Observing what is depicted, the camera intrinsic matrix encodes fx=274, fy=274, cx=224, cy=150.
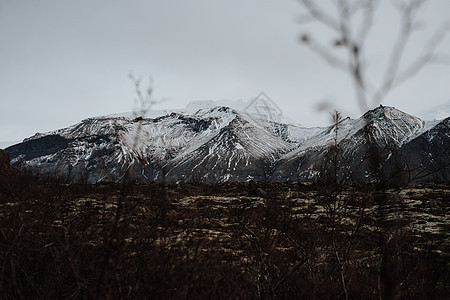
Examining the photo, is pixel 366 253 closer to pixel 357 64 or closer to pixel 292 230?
pixel 292 230

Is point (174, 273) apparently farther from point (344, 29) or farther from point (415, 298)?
point (415, 298)

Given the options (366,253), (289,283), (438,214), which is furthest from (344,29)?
(438,214)

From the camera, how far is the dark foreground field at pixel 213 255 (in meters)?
2.54

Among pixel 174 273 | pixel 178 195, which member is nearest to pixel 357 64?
pixel 174 273

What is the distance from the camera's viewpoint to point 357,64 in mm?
1990

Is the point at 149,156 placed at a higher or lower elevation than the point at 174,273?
higher

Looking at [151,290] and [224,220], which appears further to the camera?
[224,220]

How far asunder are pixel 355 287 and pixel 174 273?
3.22 m

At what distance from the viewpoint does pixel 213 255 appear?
3.78 metres

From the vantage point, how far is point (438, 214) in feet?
32.6

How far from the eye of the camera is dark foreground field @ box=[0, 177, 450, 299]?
2.54m

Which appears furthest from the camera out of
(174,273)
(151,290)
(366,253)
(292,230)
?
(366,253)

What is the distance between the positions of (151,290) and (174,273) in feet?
2.36

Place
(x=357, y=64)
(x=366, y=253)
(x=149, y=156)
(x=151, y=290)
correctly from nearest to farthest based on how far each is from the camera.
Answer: (x=357, y=64) < (x=151, y=290) < (x=149, y=156) < (x=366, y=253)
